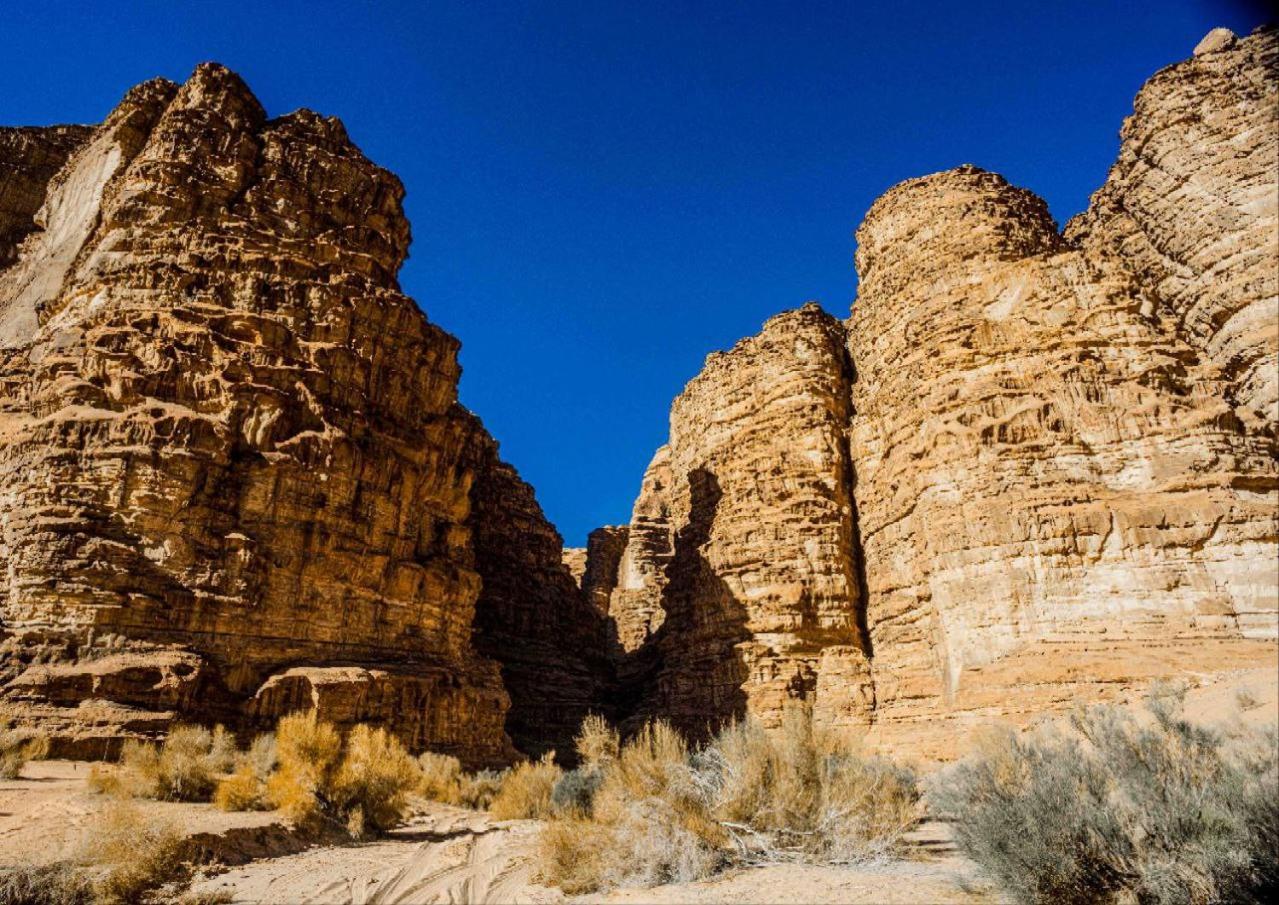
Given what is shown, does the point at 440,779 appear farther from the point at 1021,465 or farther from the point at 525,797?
the point at 1021,465

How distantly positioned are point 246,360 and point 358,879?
55.5 feet

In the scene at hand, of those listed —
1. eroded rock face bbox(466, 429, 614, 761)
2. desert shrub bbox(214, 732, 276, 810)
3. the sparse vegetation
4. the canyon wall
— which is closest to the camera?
the sparse vegetation

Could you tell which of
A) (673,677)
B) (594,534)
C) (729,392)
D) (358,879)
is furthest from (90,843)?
(594,534)

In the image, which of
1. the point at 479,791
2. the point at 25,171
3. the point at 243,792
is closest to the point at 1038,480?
the point at 479,791

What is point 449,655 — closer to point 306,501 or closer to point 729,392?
point 306,501

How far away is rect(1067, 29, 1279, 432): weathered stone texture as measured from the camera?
18172 millimetres

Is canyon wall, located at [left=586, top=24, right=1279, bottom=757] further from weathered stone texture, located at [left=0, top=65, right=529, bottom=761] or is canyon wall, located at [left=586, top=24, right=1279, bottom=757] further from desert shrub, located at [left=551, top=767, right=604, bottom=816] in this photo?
weathered stone texture, located at [left=0, top=65, right=529, bottom=761]

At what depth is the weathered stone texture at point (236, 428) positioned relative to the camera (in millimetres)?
17672

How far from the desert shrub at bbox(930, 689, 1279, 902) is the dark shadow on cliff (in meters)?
A: 19.7

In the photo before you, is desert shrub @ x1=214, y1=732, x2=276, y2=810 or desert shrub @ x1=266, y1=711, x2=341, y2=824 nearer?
desert shrub @ x1=266, y1=711, x2=341, y2=824

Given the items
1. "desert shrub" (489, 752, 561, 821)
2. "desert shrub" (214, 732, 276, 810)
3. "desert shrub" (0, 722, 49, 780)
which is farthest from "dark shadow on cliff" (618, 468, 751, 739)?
"desert shrub" (0, 722, 49, 780)

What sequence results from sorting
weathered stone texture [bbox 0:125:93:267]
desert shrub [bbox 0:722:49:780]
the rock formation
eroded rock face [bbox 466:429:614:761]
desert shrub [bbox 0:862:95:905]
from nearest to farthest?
desert shrub [bbox 0:862:95:905]
desert shrub [bbox 0:722:49:780]
the rock formation
eroded rock face [bbox 466:429:614:761]
weathered stone texture [bbox 0:125:93:267]

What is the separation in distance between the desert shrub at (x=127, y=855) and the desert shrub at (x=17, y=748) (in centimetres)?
585

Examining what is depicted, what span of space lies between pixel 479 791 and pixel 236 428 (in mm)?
12351
